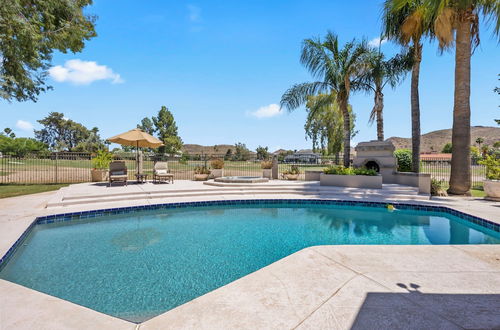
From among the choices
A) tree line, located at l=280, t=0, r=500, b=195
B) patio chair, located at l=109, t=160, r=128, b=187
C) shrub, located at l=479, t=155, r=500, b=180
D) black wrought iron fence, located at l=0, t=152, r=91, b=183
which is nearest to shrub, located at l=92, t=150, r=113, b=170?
black wrought iron fence, located at l=0, t=152, r=91, b=183

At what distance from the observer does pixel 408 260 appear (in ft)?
11.8

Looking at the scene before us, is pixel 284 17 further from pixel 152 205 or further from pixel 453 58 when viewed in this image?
pixel 152 205

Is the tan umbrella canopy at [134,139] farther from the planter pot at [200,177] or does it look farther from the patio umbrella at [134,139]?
the planter pot at [200,177]

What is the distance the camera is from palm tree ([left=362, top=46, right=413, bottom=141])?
12375 mm

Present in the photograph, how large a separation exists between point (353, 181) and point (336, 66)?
589 cm

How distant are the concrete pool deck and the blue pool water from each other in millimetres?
526

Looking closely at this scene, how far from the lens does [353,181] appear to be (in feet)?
36.8

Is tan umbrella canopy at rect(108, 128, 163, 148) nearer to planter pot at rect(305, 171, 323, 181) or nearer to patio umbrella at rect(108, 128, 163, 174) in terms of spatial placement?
patio umbrella at rect(108, 128, 163, 174)

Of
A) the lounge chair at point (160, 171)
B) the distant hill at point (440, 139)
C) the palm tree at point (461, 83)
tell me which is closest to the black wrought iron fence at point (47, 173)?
the lounge chair at point (160, 171)

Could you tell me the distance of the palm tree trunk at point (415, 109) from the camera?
1165 centimetres

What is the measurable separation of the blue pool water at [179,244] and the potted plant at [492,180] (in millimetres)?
3004

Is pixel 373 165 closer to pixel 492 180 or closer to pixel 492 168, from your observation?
pixel 492 168

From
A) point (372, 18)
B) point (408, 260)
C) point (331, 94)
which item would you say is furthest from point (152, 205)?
point (372, 18)

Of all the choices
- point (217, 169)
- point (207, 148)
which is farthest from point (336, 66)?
point (207, 148)
